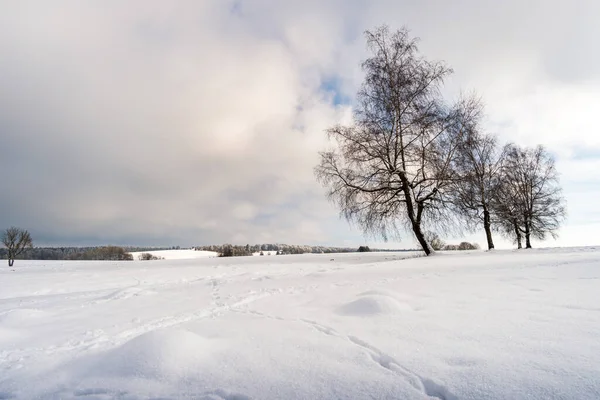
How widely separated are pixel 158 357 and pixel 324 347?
53.7 inches

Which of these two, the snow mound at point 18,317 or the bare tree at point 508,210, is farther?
the bare tree at point 508,210

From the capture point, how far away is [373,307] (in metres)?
3.65

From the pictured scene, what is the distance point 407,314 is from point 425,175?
10342mm

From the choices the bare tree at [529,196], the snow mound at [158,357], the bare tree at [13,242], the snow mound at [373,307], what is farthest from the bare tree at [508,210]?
the bare tree at [13,242]

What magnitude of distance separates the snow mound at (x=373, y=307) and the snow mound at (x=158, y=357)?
1.74 meters

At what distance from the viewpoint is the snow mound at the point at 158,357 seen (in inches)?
90.8

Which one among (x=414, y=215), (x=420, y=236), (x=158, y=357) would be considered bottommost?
(x=158, y=357)

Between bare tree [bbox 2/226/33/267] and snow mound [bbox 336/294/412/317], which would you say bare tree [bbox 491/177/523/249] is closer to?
snow mound [bbox 336/294/412/317]

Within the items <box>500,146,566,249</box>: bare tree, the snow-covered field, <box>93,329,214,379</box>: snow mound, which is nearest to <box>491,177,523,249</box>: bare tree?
<box>500,146,566,249</box>: bare tree

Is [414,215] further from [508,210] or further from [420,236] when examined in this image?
[508,210]

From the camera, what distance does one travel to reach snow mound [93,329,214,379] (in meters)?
2.31

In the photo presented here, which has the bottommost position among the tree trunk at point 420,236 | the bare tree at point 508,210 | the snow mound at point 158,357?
the snow mound at point 158,357

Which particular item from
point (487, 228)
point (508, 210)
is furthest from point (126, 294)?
point (508, 210)

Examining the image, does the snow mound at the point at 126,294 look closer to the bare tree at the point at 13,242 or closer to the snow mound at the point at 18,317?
the snow mound at the point at 18,317
